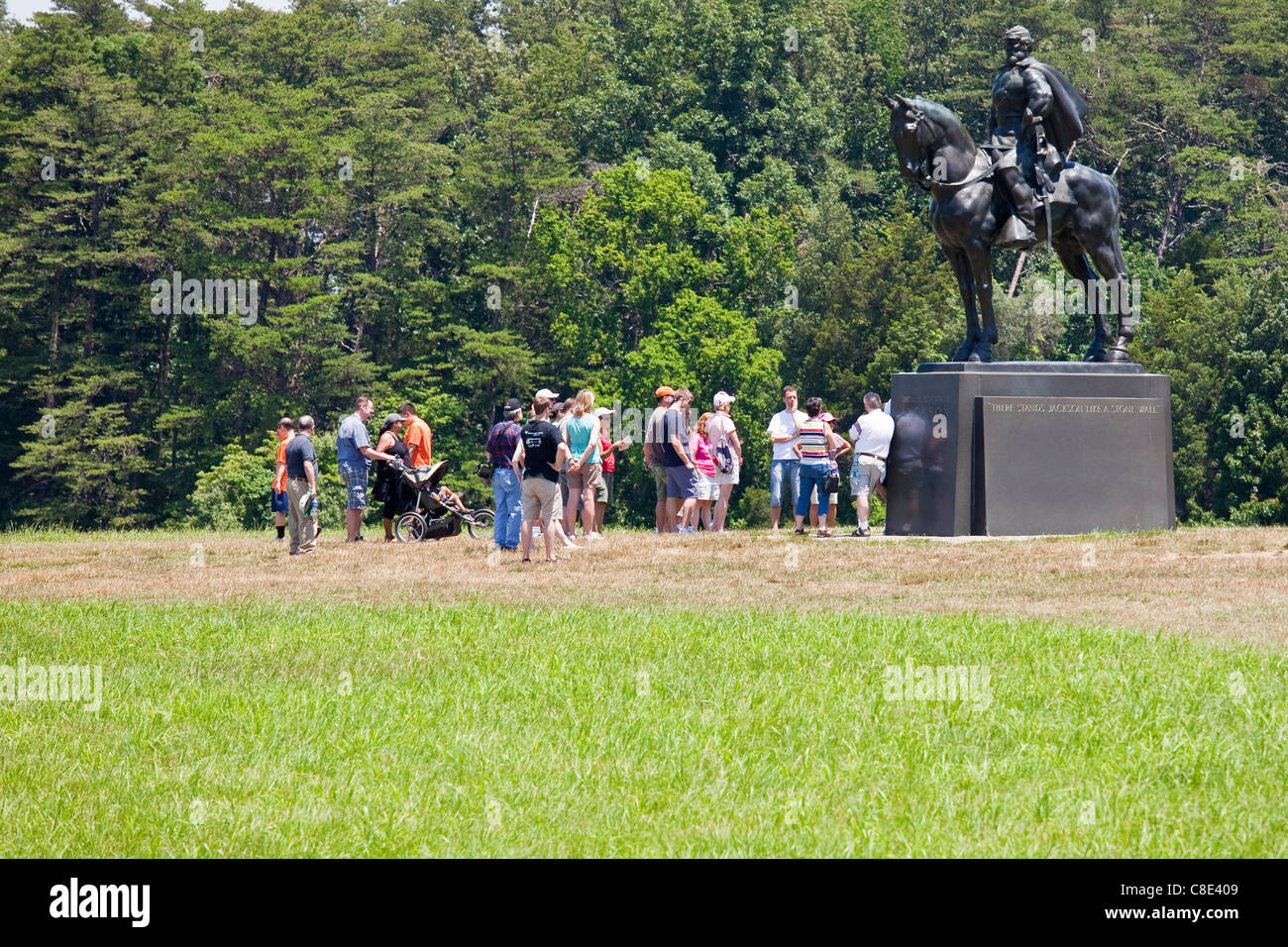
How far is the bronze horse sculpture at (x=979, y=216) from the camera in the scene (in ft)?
57.9

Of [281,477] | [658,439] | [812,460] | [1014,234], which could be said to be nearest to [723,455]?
[658,439]

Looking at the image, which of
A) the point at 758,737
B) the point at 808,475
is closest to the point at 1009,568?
the point at 808,475

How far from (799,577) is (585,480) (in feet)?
14.9

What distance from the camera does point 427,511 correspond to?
2084 cm

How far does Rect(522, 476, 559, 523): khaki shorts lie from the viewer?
16328mm

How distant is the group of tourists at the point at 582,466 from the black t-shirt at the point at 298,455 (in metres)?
0.01

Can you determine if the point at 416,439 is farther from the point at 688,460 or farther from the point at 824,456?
the point at 824,456

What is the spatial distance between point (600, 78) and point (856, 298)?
474 inches

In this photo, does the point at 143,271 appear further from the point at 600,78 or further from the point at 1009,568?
the point at 1009,568

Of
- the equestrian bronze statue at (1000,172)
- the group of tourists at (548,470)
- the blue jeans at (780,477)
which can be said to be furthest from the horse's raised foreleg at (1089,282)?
the group of tourists at (548,470)

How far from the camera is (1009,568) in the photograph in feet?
47.8

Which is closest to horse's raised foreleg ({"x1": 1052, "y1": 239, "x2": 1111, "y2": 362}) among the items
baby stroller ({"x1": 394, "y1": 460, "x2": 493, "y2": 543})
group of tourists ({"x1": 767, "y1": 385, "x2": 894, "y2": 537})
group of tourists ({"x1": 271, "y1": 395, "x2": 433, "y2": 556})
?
group of tourists ({"x1": 767, "y1": 385, "x2": 894, "y2": 537})

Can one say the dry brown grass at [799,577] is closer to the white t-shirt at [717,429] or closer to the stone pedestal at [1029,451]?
the stone pedestal at [1029,451]

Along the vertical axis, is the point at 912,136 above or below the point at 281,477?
above
